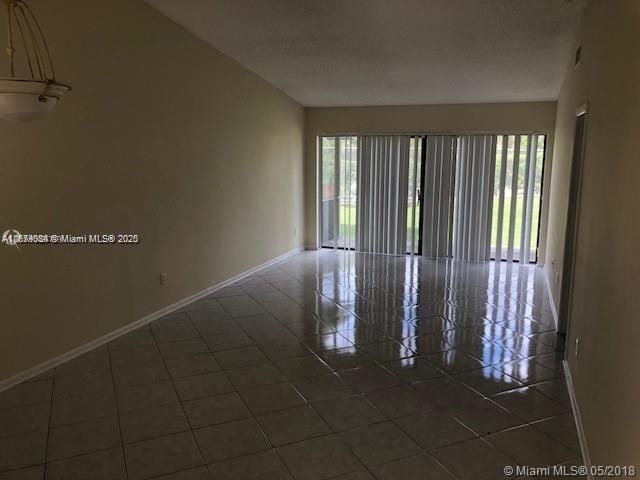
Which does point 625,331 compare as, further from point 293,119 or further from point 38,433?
point 293,119

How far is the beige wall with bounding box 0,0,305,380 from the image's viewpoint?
2938mm

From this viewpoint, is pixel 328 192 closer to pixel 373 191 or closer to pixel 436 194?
pixel 373 191

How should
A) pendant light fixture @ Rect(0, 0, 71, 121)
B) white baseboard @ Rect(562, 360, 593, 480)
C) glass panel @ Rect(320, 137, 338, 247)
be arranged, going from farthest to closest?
1. glass panel @ Rect(320, 137, 338, 247)
2. white baseboard @ Rect(562, 360, 593, 480)
3. pendant light fixture @ Rect(0, 0, 71, 121)

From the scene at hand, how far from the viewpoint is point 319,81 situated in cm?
590

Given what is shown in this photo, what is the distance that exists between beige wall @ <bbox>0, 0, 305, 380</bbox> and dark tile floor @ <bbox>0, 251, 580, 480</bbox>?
339 mm

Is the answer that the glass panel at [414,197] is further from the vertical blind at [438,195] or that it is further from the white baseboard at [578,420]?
the white baseboard at [578,420]

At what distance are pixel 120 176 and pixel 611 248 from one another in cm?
331

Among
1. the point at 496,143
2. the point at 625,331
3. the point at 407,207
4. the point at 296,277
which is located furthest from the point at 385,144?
the point at 625,331

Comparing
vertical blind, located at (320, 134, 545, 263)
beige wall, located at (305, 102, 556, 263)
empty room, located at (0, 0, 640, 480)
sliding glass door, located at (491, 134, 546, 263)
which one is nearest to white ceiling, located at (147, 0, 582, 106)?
empty room, located at (0, 0, 640, 480)

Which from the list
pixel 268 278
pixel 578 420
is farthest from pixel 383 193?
pixel 578 420

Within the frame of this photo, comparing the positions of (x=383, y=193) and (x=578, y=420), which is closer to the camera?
(x=578, y=420)

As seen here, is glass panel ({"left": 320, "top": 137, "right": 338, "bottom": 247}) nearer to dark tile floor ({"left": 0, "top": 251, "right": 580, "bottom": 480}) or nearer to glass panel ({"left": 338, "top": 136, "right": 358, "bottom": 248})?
glass panel ({"left": 338, "top": 136, "right": 358, "bottom": 248})

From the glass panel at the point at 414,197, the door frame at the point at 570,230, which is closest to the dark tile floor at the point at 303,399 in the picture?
the door frame at the point at 570,230

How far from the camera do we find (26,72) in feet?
9.41
